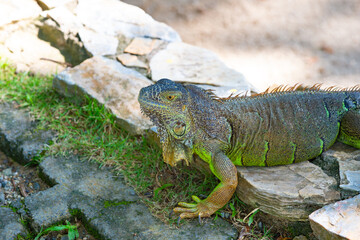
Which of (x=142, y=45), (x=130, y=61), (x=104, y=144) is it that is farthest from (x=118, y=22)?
(x=104, y=144)

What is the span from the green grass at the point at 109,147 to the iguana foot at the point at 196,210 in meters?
0.12

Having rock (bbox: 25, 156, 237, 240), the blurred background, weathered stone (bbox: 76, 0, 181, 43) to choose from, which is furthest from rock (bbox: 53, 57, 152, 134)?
the blurred background

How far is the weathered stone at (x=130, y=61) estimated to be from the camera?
544 centimetres

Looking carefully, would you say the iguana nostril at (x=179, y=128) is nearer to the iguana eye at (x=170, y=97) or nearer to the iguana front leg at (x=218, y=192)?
the iguana eye at (x=170, y=97)

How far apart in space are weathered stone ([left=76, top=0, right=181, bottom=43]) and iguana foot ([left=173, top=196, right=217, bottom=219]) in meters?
A: 3.15

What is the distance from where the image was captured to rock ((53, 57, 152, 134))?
15.2 feet

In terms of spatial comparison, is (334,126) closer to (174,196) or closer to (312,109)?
(312,109)

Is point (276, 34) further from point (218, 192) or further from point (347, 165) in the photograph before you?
point (218, 192)

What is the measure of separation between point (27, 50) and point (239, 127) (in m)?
3.77

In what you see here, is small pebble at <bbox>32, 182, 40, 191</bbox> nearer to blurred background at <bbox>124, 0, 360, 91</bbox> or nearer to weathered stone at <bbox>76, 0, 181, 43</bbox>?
weathered stone at <bbox>76, 0, 181, 43</bbox>

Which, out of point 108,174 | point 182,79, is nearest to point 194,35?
point 182,79

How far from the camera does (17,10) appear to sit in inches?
244

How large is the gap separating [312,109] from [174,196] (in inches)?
63.1

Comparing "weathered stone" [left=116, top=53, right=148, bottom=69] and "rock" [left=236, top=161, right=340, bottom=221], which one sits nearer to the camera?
"rock" [left=236, top=161, right=340, bottom=221]
